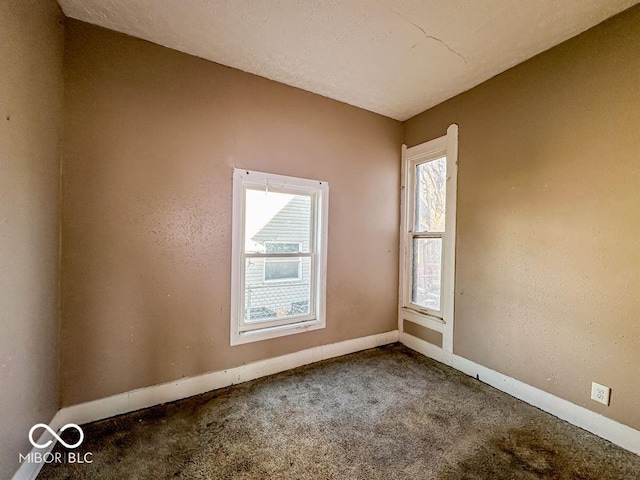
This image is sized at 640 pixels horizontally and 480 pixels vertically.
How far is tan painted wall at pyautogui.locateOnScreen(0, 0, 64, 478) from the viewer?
1244mm

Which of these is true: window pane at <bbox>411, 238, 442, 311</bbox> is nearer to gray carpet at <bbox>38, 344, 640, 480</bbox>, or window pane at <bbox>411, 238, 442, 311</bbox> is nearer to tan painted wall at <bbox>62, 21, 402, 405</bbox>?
gray carpet at <bbox>38, 344, 640, 480</bbox>

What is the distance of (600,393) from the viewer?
184 centimetres

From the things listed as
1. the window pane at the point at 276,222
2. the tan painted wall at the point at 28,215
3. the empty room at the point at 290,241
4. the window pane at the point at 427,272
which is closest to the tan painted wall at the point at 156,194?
the empty room at the point at 290,241

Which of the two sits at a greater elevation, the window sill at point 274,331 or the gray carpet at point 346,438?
the window sill at point 274,331

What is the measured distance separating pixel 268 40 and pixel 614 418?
3358 millimetres

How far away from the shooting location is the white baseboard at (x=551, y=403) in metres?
1.74

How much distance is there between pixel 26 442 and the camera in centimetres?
143

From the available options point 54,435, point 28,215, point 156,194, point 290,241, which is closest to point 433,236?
point 290,241

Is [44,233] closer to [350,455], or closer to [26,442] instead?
[26,442]

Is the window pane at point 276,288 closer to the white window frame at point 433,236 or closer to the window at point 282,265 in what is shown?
the window at point 282,265

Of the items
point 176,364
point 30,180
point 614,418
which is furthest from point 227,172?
point 614,418

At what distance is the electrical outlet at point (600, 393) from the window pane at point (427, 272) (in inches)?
49.5

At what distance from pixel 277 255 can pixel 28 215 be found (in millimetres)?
1650

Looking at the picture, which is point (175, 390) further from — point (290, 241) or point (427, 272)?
point (427, 272)
